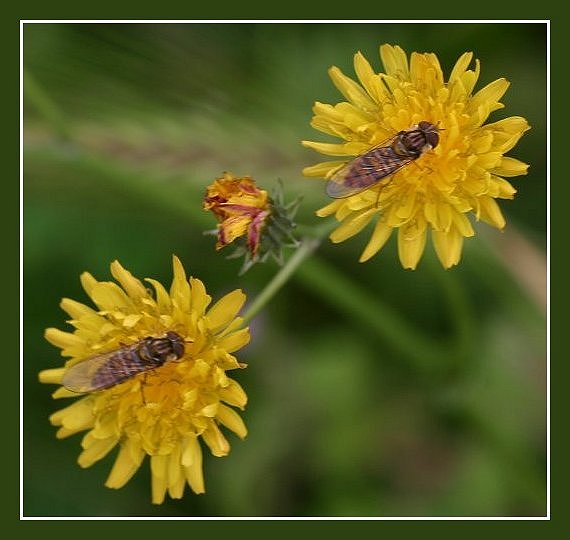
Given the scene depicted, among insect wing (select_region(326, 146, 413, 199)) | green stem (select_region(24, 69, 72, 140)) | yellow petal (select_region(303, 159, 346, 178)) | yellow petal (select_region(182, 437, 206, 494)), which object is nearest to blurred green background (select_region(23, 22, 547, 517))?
green stem (select_region(24, 69, 72, 140))

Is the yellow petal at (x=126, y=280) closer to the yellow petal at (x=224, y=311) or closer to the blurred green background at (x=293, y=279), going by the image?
the yellow petal at (x=224, y=311)

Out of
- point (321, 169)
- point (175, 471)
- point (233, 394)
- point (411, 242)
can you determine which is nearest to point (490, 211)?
point (411, 242)

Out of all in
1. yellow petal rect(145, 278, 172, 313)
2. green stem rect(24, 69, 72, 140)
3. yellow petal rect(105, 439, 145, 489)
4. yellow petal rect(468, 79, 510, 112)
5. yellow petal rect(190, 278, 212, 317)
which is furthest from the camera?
green stem rect(24, 69, 72, 140)

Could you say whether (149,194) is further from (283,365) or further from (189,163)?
(283,365)

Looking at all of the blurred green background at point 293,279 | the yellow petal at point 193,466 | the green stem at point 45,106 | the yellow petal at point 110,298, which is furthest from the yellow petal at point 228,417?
the green stem at point 45,106

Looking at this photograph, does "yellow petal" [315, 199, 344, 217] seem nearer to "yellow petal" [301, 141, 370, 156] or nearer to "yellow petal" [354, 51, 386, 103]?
"yellow petal" [301, 141, 370, 156]

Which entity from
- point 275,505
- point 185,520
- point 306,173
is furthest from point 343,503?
point 306,173
